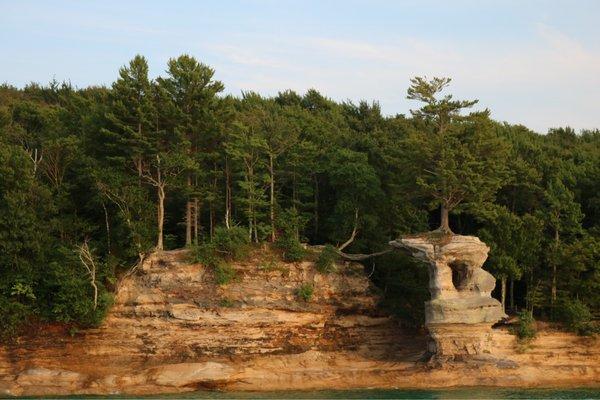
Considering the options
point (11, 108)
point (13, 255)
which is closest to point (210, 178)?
point (13, 255)

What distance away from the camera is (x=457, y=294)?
125 ft

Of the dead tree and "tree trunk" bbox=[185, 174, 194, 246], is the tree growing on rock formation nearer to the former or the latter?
"tree trunk" bbox=[185, 174, 194, 246]

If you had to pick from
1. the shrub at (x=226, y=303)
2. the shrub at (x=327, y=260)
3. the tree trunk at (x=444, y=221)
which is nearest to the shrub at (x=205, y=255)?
the shrub at (x=226, y=303)

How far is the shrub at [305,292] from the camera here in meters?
39.8

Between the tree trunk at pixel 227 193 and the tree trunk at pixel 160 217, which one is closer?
the tree trunk at pixel 160 217

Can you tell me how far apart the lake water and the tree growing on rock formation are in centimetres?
784

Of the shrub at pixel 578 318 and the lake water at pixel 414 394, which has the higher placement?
the shrub at pixel 578 318

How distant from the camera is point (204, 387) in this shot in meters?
37.1

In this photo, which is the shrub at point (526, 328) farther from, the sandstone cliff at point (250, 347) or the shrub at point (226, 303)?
the shrub at point (226, 303)

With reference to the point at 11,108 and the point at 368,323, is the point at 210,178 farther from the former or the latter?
the point at 11,108

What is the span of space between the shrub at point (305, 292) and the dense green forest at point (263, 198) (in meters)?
1.69

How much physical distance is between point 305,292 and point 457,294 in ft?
22.6

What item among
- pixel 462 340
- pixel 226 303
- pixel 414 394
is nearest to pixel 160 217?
pixel 226 303

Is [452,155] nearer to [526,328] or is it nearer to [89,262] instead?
[526,328]
